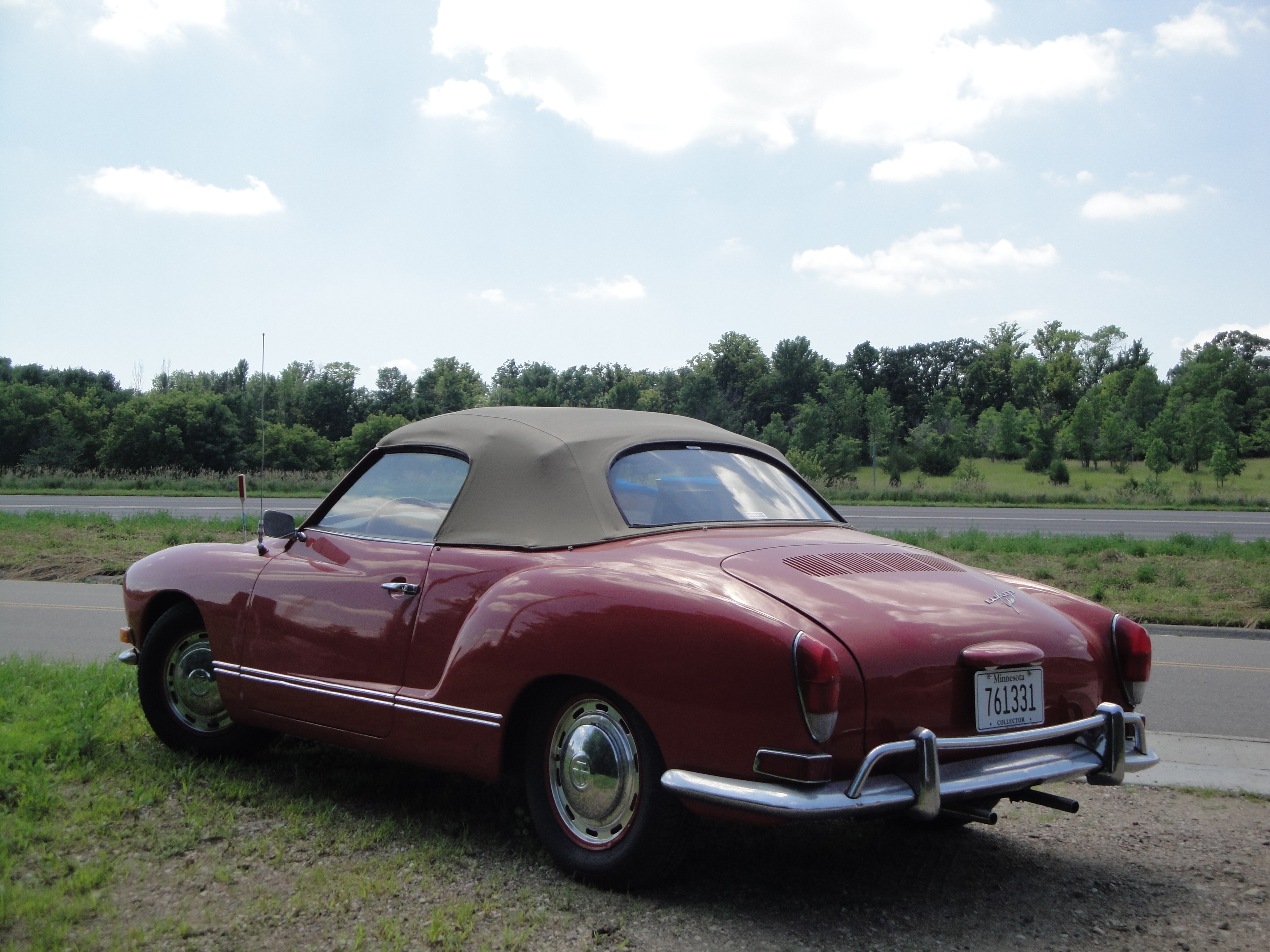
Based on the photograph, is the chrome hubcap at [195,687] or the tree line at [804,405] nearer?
the chrome hubcap at [195,687]

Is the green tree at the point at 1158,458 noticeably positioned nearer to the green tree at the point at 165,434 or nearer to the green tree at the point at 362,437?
the green tree at the point at 362,437

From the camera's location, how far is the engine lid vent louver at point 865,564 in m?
3.40

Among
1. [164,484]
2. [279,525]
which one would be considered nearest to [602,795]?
[279,525]

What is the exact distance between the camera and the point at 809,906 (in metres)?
3.29

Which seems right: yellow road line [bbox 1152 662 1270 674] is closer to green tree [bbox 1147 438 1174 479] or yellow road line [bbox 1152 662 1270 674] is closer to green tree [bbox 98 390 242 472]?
green tree [bbox 1147 438 1174 479]

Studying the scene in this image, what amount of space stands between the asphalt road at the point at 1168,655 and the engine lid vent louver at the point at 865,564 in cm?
309

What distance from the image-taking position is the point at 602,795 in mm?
3293

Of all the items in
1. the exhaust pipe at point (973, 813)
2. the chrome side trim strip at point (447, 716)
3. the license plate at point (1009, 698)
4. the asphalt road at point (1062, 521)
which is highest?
the license plate at point (1009, 698)

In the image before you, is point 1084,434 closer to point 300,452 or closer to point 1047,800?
point 300,452

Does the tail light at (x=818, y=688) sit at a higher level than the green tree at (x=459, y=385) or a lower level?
lower

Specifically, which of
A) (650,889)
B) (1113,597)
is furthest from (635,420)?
(1113,597)

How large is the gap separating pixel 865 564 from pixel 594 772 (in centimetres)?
115

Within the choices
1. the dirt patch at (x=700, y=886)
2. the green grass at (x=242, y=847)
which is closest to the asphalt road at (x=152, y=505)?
the green grass at (x=242, y=847)

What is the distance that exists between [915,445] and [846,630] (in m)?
59.5
